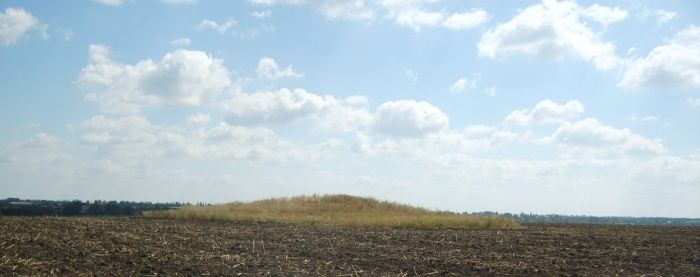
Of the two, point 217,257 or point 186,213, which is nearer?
point 217,257

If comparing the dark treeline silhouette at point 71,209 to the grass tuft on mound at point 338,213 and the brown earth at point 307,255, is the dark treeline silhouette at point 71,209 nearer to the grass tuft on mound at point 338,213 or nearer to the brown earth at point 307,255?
the grass tuft on mound at point 338,213

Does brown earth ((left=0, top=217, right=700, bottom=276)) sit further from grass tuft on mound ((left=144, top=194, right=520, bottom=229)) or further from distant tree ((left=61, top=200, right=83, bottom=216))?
distant tree ((left=61, top=200, right=83, bottom=216))

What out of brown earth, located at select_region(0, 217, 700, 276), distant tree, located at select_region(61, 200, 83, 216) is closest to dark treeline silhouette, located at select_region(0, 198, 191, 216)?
distant tree, located at select_region(61, 200, 83, 216)

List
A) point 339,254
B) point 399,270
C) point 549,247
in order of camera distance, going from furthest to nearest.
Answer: point 549,247 < point 339,254 < point 399,270

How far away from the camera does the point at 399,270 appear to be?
14.5 metres

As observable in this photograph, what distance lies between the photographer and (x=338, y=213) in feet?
146

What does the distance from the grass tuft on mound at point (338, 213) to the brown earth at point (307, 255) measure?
1320cm

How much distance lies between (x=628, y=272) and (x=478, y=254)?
170 inches

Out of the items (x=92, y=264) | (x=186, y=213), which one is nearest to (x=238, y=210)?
(x=186, y=213)

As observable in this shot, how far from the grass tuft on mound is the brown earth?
13202mm

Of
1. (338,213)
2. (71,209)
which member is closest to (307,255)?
(338,213)

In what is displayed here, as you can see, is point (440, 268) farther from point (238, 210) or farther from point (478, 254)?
point (238, 210)

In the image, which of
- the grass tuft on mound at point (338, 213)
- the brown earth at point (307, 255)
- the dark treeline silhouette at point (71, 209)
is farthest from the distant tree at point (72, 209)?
the brown earth at point (307, 255)

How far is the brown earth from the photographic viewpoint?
13664mm
